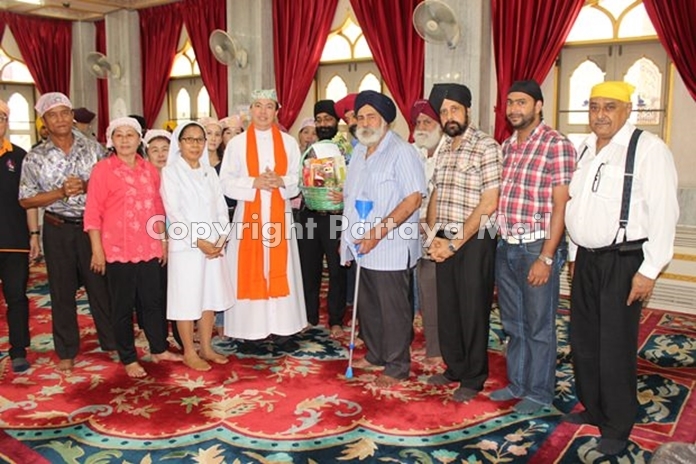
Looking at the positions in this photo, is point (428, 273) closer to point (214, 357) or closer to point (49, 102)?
point (214, 357)

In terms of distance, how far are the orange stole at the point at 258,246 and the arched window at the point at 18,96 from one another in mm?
8324

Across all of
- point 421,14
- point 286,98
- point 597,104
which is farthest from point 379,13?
point 597,104

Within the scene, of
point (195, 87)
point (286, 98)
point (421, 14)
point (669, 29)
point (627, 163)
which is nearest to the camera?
point (627, 163)

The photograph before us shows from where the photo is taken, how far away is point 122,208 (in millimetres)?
3605

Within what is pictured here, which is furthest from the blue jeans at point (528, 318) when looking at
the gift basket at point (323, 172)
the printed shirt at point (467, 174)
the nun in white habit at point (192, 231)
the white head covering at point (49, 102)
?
the white head covering at point (49, 102)

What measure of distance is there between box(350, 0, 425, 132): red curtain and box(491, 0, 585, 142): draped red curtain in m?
0.92

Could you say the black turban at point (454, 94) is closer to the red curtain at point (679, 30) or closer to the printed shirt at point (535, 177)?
the printed shirt at point (535, 177)

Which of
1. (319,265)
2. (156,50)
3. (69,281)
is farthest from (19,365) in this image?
(156,50)

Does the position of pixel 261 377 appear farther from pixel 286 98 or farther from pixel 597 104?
pixel 286 98

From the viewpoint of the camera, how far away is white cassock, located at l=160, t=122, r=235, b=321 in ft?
12.1

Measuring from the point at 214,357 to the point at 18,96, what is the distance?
890 centimetres

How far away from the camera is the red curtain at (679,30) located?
5.31 m

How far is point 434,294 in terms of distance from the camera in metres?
3.95

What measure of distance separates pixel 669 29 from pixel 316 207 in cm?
366
